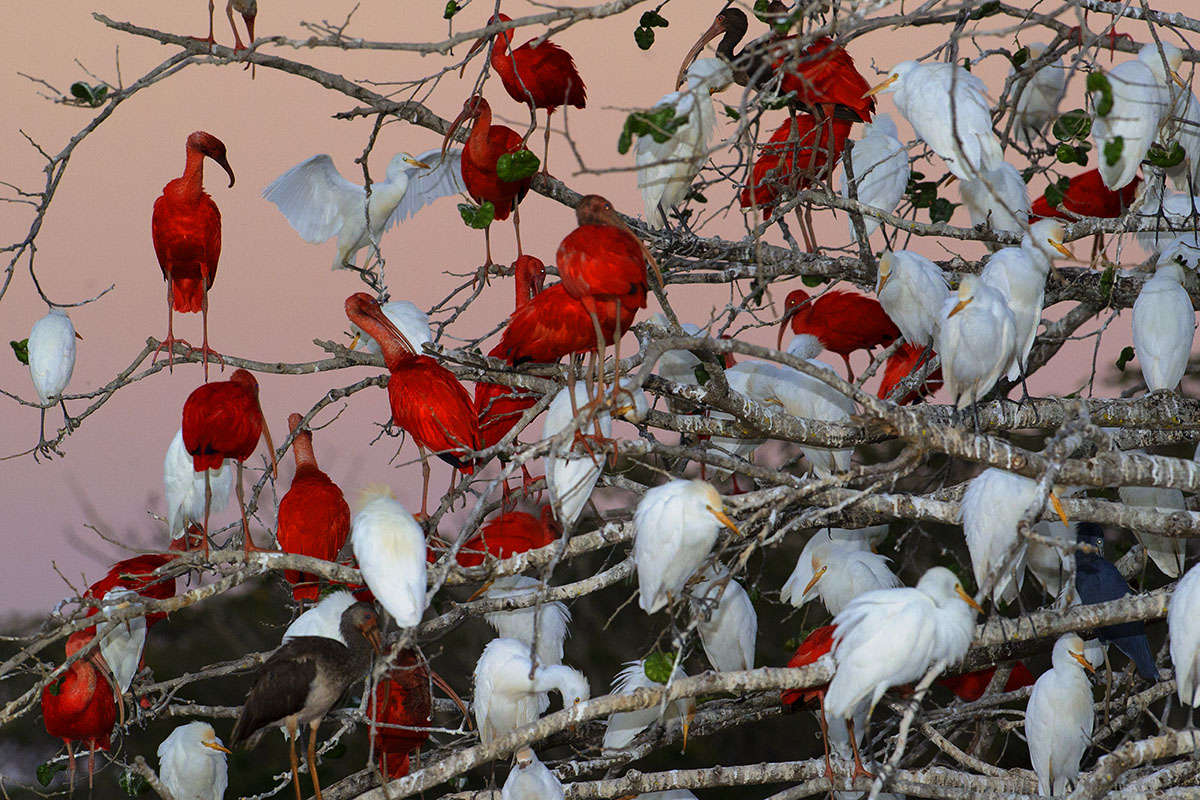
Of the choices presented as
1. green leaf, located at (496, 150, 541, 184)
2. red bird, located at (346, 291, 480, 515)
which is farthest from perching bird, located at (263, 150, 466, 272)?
green leaf, located at (496, 150, 541, 184)

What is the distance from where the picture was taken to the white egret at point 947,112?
424cm

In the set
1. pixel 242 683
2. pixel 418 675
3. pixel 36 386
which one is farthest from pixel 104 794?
pixel 418 675

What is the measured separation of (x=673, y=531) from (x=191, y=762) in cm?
267

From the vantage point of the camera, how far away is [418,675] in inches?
176

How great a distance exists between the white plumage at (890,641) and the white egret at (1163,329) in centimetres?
148

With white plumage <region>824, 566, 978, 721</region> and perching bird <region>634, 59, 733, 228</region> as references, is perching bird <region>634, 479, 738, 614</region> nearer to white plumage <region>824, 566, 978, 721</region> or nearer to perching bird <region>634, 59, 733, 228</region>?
white plumage <region>824, 566, 978, 721</region>

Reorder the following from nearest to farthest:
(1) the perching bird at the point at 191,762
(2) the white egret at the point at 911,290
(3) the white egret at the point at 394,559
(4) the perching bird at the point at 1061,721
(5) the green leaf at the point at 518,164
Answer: (3) the white egret at the point at 394,559 < (5) the green leaf at the point at 518,164 < (4) the perching bird at the point at 1061,721 < (2) the white egret at the point at 911,290 < (1) the perching bird at the point at 191,762

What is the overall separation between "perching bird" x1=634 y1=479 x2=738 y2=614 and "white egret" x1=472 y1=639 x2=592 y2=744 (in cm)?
75

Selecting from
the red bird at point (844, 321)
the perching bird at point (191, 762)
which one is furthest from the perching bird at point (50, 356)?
the red bird at point (844, 321)

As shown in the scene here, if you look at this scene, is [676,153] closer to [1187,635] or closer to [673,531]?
[673,531]

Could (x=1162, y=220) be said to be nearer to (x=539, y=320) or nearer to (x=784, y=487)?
(x=784, y=487)

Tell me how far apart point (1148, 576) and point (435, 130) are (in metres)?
8.44

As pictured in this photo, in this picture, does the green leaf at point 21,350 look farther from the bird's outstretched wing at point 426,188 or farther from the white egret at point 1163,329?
the white egret at point 1163,329

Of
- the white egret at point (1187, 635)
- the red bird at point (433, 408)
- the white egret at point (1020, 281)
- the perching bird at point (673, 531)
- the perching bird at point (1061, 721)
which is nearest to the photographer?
the perching bird at point (673, 531)
